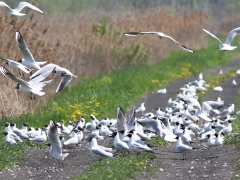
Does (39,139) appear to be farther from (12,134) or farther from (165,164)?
(165,164)

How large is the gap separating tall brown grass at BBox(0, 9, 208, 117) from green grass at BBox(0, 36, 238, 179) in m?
0.42

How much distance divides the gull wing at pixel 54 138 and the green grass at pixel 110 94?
2.14 feet

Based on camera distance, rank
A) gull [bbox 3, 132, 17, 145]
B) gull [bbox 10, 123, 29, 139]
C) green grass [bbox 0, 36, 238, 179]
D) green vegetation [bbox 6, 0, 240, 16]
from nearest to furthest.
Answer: green grass [bbox 0, 36, 238, 179], gull [bbox 3, 132, 17, 145], gull [bbox 10, 123, 29, 139], green vegetation [bbox 6, 0, 240, 16]

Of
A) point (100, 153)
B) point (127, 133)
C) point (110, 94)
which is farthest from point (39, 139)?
point (110, 94)

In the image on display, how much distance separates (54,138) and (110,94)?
349 inches

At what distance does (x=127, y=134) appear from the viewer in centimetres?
1223

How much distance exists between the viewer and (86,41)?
23.4m

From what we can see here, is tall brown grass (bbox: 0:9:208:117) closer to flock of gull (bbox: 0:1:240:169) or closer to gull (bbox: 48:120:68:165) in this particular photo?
flock of gull (bbox: 0:1:240:169)

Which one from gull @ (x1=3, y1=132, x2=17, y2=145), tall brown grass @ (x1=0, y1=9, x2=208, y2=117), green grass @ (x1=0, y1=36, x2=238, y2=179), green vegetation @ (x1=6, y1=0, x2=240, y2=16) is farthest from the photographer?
green vegetation @ (x1=6, y1=0, x2=240, y2=16)

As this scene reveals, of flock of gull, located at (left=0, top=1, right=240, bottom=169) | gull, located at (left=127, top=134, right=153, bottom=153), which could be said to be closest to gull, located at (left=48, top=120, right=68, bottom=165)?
flock of gull, located at (left=0, top=1, right=240, bottom=169)

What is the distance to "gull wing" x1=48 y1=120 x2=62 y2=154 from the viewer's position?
1067cm

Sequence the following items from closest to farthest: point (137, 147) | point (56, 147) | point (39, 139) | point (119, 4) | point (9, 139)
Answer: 1. point (56, 147)
2. point (137, 147)
3. point (9, 139)
4. point (39, 139)
5. point (119, 4)

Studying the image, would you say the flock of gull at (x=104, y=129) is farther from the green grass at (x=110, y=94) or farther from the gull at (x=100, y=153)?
the green grass at (x=110, y=94)

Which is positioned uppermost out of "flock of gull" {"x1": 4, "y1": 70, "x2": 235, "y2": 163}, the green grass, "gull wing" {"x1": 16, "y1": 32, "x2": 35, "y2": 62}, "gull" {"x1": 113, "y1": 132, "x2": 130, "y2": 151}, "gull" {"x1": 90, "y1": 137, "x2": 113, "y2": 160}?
"gull wing" {"x1": 16, "y1": 32, "x2": 35, "y2": 62}
